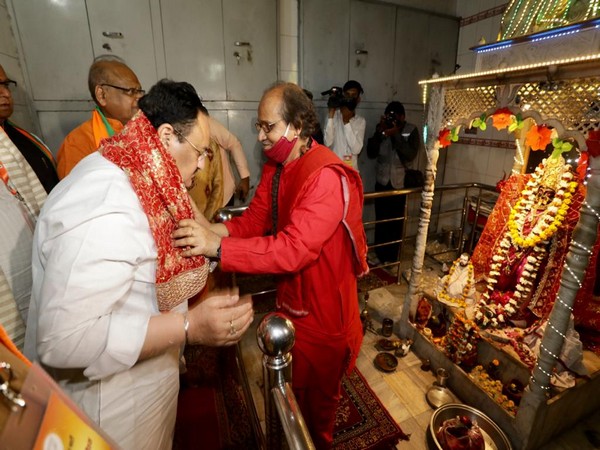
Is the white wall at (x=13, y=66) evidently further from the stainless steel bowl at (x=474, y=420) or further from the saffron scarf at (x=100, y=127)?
the stainless steel bowl at (x=474, y=420)

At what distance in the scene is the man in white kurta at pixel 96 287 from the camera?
85 centimetres

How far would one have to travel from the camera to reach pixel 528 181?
9.95ft

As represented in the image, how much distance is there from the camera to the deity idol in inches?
103

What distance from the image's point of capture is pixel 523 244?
2820 mm

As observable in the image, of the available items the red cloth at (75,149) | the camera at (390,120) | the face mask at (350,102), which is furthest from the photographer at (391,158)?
the red cloth at (75,149)

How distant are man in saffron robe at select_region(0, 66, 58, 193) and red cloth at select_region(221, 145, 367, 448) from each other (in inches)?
57.9

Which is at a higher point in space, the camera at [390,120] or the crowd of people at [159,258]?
the camera at [390,120]

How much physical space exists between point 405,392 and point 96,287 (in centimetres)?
274

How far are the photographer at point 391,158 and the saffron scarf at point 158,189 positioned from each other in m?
4.31

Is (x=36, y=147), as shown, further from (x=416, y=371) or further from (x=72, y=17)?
(x=416, y=371)

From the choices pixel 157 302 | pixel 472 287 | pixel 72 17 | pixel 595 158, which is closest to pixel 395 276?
pixel 472 287

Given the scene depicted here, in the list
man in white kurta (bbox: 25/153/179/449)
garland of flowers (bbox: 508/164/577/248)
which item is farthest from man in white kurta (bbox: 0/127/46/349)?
garland of flowers (bbox: 508/164/577/248)

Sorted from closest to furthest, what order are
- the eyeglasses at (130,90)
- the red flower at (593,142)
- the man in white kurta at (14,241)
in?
the man in white kurta at (14,241), the red flower at (593,142), the eyeglasses at (130,90)

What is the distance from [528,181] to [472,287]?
1.22 m
